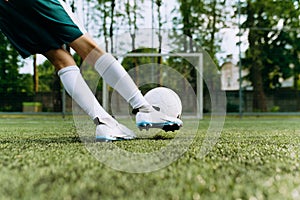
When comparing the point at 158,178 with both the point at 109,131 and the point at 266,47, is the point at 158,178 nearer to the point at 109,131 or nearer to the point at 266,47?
the point at 109,131

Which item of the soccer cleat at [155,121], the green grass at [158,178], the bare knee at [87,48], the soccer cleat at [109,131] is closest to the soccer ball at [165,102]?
the soccer cleat at [155,121]

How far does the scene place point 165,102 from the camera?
2.52m

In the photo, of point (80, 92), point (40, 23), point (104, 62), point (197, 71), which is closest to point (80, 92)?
point (80, 92)

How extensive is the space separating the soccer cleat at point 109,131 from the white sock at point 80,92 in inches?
1.3

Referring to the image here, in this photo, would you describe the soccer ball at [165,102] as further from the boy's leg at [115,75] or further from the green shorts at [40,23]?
the green shorts at [40,23]

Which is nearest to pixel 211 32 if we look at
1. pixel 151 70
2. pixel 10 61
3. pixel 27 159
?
pixel 151 70

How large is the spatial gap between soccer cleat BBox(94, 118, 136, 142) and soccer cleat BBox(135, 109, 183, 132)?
0.31 ft

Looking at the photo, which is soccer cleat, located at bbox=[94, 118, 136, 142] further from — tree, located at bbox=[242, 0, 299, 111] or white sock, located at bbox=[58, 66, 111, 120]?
tree, located at bbox=[242, 0, 299, 111]

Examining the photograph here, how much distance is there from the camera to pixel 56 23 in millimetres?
2256

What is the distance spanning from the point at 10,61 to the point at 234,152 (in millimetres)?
8082

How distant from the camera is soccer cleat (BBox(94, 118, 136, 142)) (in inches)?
88.3

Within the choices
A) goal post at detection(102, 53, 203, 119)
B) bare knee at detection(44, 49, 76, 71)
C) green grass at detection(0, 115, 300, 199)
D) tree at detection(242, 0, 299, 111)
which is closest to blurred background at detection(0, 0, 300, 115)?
tree at detection(242, 0, 299, 111)

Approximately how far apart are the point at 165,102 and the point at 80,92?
1.54 feet

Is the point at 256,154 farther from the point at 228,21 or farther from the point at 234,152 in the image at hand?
the point at 228,21
